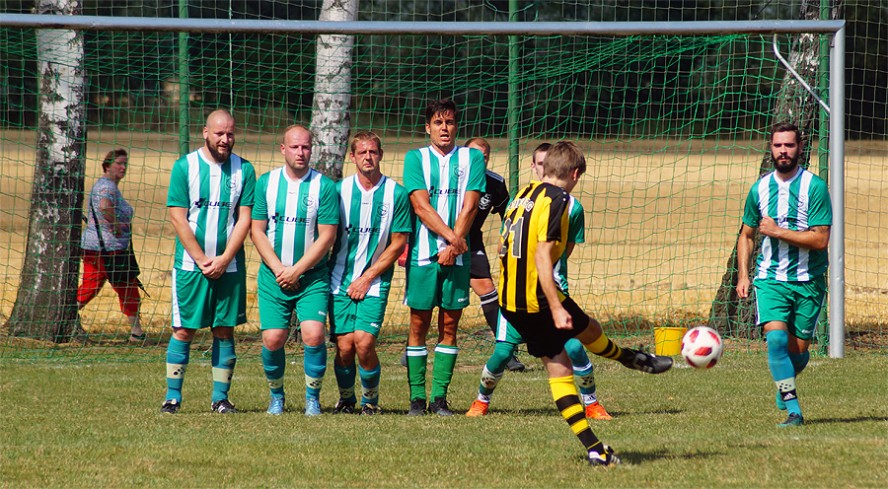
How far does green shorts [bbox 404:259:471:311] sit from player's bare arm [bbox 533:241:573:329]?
6.21 feet

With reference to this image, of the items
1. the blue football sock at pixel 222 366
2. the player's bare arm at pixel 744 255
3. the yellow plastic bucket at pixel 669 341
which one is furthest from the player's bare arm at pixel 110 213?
the player's bare arm at pixel 744 255

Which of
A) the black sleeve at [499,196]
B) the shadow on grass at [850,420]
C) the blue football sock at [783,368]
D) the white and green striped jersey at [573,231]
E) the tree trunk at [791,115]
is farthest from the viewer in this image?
the tree trunk at [791,115]

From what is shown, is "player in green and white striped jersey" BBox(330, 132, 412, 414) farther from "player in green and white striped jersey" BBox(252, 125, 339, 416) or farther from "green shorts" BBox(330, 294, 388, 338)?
"player in green and white striped jersey" BBox(252, 125, 339, 416)

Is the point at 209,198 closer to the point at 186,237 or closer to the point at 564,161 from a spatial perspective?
the point at 186,237

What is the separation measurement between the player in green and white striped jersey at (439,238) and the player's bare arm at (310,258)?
607 millimetres

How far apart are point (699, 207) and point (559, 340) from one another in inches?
661

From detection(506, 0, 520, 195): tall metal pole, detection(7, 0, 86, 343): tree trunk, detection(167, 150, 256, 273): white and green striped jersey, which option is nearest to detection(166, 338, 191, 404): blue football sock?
detection(167, 150, 256, 273): white and green striped jersey

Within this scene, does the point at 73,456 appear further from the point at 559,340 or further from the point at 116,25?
the point at 116,25

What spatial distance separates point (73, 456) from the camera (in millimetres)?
5801

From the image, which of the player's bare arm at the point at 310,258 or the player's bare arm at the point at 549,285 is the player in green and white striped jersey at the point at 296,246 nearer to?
the player's bare arm at the point at 310,258

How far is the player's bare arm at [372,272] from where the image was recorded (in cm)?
713

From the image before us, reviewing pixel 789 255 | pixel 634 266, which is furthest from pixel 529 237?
pixel 634 266

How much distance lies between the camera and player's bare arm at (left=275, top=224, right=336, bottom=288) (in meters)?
7.02

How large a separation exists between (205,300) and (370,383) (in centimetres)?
123
